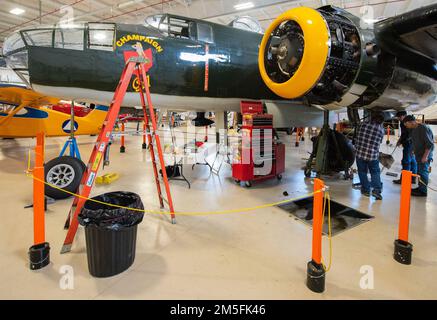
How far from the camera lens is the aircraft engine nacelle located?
2814mm

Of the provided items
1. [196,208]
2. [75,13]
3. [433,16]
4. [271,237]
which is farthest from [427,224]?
[75,13]

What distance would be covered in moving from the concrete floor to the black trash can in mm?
93

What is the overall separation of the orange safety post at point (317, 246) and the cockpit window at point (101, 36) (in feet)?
10.5

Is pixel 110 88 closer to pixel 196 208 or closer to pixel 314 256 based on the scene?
pixel 196 208

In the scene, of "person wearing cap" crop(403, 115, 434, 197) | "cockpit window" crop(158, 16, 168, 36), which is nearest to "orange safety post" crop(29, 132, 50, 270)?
"cockpit window" crop(158, 16, 168, 36)

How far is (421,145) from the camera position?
430cm

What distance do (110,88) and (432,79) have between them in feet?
15.5

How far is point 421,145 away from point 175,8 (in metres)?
11.8

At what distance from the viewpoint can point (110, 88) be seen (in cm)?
350

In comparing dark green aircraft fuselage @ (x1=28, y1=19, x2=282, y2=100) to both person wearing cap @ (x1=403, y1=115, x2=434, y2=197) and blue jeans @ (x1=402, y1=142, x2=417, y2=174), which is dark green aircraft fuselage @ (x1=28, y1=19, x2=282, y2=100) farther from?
blue jeans @ (x1=402, y1=142, x2=417, y2=174)

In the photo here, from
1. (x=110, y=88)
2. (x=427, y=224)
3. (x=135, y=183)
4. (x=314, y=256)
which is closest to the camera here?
(x=314, y=256)

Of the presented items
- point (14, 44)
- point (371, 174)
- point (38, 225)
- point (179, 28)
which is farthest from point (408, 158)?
point (14, 44)

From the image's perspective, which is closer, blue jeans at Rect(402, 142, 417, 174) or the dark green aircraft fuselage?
the dark green aircraft fuselage
